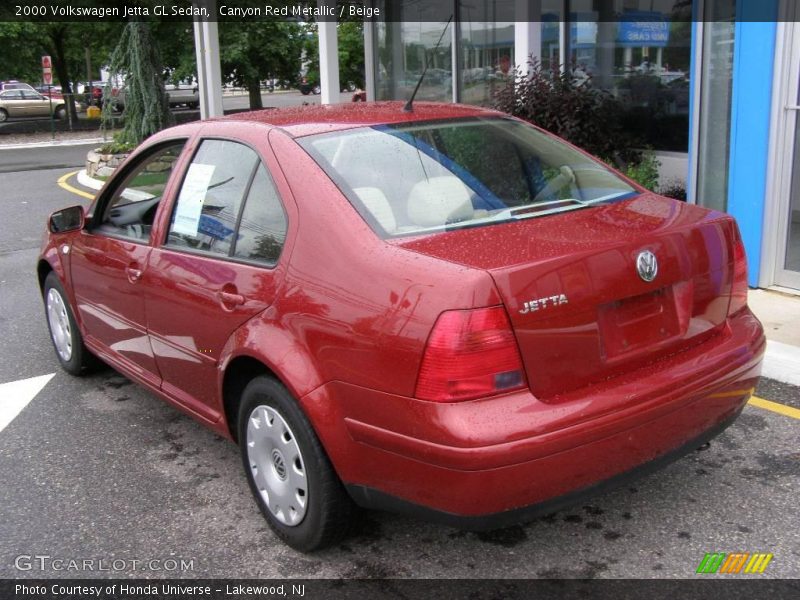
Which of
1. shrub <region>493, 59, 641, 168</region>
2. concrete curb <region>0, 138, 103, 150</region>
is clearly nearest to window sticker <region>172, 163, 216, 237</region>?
shrub <region>493, 59, 641, 168</region>

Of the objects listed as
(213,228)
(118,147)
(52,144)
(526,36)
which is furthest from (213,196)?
(52,144)

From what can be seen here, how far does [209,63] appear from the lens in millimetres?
15203

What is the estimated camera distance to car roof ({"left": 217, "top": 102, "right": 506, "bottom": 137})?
11.4 feet

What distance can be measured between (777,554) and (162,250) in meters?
2.77

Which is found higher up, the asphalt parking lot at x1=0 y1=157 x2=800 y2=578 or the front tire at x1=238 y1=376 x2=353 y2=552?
the front tire at x1=238 y1=376 x2=353 y2=552

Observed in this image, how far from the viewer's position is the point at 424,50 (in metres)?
13.1

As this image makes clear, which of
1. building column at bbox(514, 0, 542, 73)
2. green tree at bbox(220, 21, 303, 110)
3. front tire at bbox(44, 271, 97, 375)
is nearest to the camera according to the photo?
front tire at bbox(44, 271, 97, 375)

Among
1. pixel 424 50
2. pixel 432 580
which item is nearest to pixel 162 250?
pixel 432 580

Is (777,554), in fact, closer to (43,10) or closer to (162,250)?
(162,250)

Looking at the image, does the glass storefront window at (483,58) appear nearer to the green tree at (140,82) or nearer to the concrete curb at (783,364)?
the concrete curb at (783,364)

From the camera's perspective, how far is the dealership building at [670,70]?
5.97 m

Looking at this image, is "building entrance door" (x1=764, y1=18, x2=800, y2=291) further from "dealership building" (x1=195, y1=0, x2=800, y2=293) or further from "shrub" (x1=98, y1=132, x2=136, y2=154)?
"shrub" (x1=98, y1=132, x2=136, y2=154)
